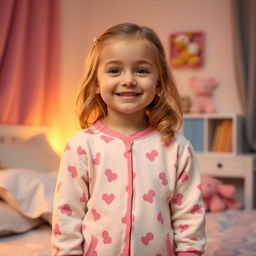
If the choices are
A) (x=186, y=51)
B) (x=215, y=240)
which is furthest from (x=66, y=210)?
(x=186, y=51)

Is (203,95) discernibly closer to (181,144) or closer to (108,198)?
(181,144)

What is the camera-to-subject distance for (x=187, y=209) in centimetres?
93

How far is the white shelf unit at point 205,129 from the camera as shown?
108 inches

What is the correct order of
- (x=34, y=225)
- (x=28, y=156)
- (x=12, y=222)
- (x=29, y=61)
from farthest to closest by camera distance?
(x=29, y=61) < (x=28, y=156) < (x=34, y=225) < (x=12, y=222)

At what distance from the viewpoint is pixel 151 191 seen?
91 cm

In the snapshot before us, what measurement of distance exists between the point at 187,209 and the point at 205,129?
192cm

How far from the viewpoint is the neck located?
0.98m

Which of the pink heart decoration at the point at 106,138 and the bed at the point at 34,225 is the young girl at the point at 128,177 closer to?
the pink heart decoration at the point at 106,138

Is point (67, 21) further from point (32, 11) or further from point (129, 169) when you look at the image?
point (129, 169)

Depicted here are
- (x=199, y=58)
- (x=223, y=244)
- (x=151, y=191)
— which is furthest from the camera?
(x=199, y=58)

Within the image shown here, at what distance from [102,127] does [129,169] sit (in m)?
0.14

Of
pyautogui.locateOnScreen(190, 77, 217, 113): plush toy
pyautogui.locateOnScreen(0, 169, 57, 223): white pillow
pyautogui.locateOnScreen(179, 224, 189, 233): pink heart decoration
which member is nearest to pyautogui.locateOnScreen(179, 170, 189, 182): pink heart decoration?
pyautogui.locateOnScreen(179, 224, 189, 233): pink heart decoration

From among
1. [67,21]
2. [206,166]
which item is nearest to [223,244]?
[206,166]

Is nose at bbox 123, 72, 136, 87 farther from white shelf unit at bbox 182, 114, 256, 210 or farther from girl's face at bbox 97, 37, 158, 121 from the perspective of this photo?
white shelf unit at bbox 182, 114, 256, 210
